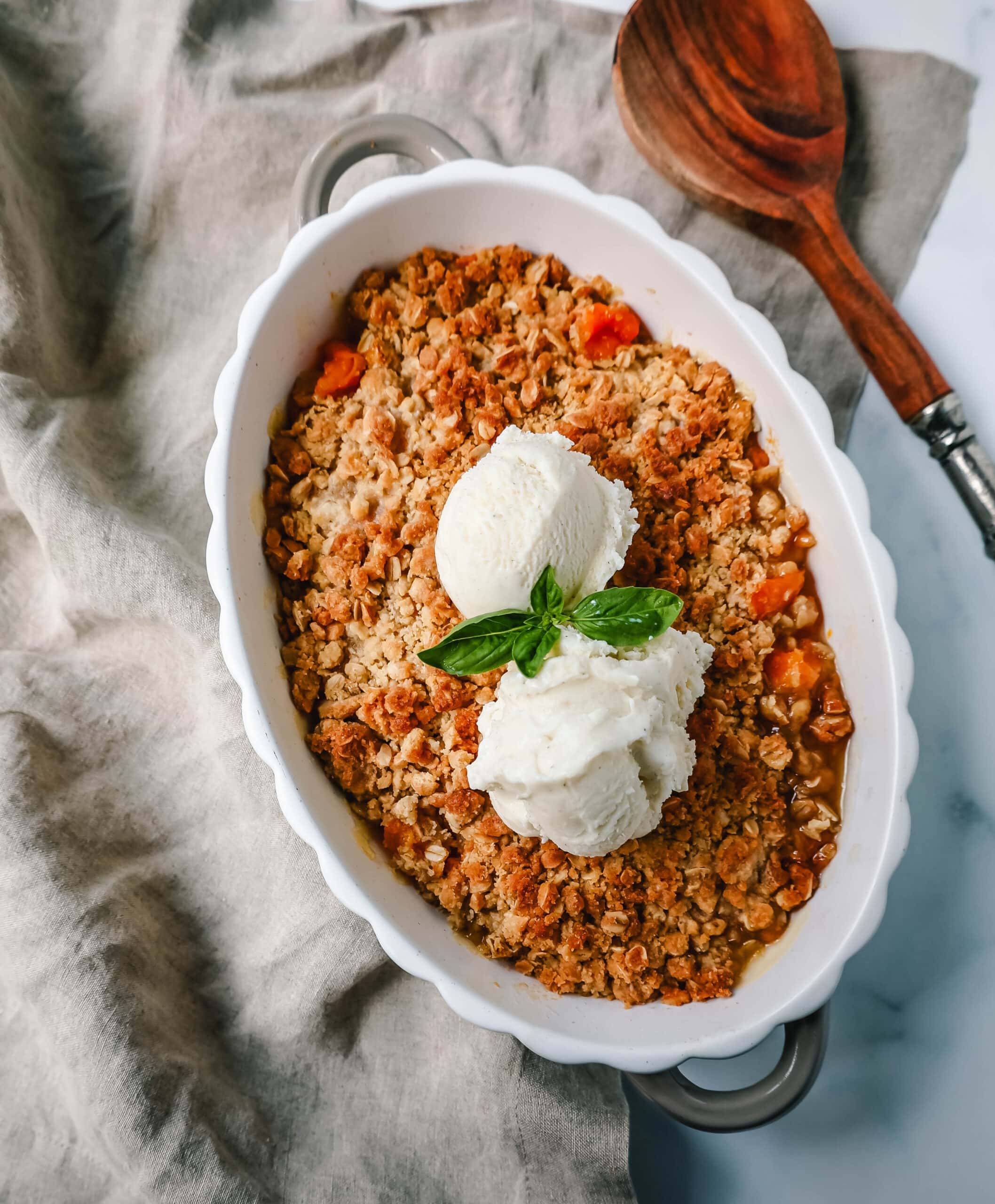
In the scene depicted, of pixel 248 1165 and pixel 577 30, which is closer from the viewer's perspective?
pixel 248 1165

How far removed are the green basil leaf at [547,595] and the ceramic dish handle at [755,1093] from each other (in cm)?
56

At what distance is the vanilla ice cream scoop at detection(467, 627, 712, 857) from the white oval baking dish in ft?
0.66

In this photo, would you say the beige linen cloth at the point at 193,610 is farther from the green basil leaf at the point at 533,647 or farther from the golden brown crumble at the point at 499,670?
the green basil leaf at the point at 533,647

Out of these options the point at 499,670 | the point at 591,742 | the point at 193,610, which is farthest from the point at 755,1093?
the point at 193,610

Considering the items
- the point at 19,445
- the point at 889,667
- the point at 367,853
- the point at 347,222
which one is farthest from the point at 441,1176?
the point at 347,222

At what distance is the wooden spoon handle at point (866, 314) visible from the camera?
1.29 m

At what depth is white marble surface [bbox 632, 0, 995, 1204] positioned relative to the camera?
1344mm

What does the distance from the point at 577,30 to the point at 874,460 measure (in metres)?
0.85

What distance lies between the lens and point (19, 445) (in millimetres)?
1278

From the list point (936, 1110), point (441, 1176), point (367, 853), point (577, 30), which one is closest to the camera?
point (367, 853)

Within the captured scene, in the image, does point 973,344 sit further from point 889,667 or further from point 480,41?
point 480,41

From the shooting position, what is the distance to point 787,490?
1241 millimetres

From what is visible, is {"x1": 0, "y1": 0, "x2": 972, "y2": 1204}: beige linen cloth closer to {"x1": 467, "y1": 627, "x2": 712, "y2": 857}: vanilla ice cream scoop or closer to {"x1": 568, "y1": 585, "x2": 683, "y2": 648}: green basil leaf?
{"x1": 467, "y1": 627, "x2": 712, "y2": 857}: vanilla ice cream scoop

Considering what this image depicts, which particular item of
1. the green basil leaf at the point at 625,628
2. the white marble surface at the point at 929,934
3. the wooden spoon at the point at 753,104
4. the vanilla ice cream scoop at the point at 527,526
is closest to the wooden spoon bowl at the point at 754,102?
the wooden spoon at the point at 753,104
